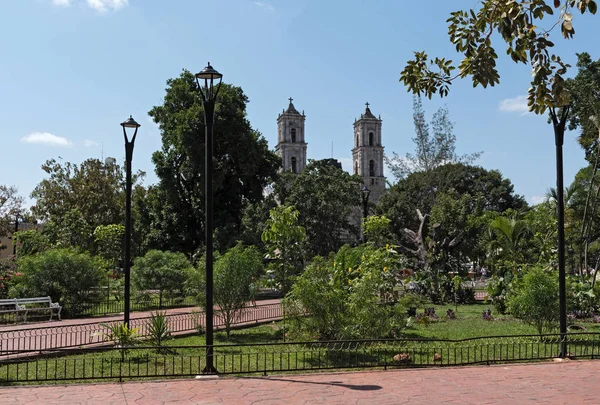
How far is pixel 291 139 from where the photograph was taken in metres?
92.2

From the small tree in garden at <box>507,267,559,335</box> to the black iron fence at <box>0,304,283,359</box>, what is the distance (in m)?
7.31

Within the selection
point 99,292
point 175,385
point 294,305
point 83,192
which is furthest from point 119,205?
point 175,385

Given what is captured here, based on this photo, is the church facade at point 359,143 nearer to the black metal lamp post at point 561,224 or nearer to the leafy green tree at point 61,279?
the leafy green tree at point 61,279

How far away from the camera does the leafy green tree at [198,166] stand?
3153cm

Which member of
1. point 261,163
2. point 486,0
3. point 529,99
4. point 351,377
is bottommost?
point 351,377

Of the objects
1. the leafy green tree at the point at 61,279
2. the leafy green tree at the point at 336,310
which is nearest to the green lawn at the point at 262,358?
the leafy green tree at the point at 336,310

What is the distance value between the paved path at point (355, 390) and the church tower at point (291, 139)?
80.6 metres

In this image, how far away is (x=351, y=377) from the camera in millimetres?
10445

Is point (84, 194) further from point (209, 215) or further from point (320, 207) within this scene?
point (209, 215)

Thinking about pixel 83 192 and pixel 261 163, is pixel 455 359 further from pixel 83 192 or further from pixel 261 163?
pixel 83 192

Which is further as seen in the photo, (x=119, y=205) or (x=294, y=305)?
(x=119, y=205)

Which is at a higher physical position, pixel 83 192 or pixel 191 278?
pixel 83 192

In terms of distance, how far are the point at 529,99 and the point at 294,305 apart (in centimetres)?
889

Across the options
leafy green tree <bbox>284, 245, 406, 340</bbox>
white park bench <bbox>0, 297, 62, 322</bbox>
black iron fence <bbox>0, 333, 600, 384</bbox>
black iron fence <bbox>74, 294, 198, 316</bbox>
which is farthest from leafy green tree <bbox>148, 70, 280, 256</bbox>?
black iron fence <bbox>0, 333, 600, 384</bbox>
